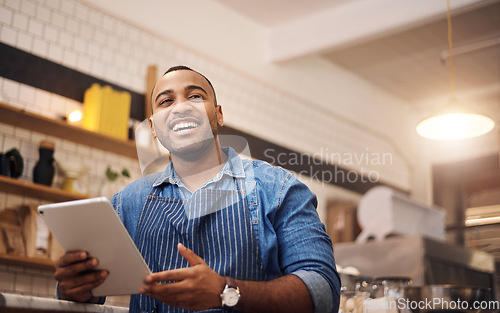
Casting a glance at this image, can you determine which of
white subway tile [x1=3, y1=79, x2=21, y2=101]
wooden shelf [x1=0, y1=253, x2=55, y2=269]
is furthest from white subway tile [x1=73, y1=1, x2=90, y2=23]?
wooden shelf [x1=0, y1=253, x2=55, y2=269]

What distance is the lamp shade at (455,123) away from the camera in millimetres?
3826

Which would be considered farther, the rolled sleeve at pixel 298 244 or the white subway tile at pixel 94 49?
the white subway tile at pixel 94 49

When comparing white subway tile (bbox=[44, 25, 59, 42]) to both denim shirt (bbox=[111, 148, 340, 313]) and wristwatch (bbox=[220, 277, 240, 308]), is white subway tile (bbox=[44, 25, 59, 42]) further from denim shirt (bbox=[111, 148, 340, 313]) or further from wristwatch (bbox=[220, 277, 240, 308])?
wristwatch (bbox=[220, 277, 240, 308])

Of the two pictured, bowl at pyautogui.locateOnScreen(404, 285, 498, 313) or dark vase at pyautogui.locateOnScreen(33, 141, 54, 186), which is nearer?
bowl at pyautogui.locateOnScreen(404, 285, 498, 313)

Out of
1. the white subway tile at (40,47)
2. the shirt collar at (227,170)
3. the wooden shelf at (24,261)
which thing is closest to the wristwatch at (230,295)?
Result: the shirt collar at (227,170)

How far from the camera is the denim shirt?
4.59 ft

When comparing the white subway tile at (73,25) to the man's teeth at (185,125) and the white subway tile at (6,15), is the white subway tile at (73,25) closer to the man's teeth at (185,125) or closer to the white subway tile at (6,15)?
the white subway tile at (6,15)

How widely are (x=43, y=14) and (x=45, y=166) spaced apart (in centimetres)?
103

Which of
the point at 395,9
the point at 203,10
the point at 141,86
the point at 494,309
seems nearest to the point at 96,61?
the point at 141,86

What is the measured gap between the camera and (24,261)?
131 inches

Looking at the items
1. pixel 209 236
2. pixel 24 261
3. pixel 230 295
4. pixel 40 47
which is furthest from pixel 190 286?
pixel 40 47

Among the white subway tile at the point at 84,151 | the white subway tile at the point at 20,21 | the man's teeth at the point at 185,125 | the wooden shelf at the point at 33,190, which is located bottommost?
the man's teeth at the point at 185,125

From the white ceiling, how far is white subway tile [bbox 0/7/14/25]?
1905 millimetres

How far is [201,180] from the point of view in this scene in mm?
1417
